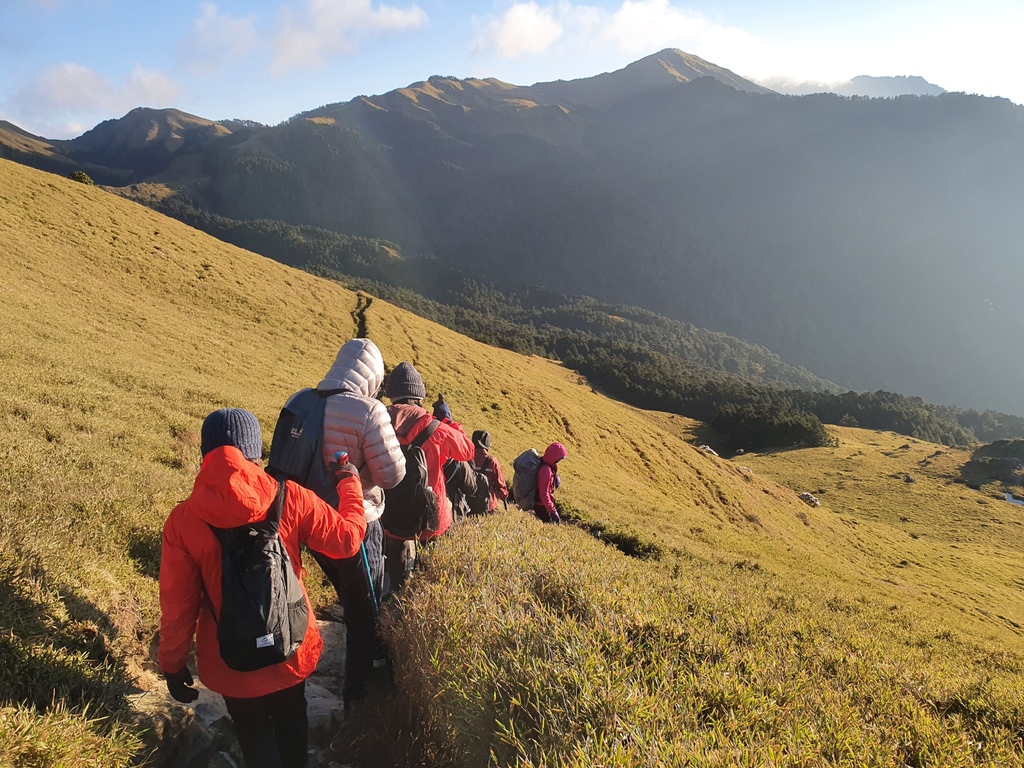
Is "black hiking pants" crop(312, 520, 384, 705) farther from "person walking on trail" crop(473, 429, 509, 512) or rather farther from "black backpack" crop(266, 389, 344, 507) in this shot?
"person walking on trail" crop(473, 429, 509, 512)

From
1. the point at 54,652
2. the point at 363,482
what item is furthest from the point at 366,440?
the point at 54,652

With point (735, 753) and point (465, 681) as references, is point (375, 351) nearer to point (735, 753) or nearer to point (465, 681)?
point (465, 681)

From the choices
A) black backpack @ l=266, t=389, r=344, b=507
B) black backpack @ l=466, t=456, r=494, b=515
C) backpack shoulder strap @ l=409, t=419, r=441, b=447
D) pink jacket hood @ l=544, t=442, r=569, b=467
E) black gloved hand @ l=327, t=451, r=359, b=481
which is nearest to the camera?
black gloved hand @ l=327, t=451, r=359, b=481

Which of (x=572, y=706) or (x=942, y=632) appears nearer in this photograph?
(x=572, y=706)

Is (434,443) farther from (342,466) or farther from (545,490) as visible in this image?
(545,490)

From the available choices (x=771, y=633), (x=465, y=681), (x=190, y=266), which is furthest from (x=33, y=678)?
(x=190, y=266)

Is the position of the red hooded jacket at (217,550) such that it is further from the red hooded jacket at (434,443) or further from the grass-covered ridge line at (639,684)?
the red hooded jacket at (434,443)

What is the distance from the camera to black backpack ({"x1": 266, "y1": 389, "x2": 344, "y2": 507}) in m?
3.91

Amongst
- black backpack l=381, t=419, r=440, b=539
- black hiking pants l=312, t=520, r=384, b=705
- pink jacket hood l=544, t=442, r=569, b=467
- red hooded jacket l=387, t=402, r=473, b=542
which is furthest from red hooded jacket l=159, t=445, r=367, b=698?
pink jacket hood l=544, t=442, r=569, b=467

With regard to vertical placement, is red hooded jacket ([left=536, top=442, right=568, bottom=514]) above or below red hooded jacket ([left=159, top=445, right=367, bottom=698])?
below

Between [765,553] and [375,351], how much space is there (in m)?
18.4

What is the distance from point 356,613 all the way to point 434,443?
5.50 ft

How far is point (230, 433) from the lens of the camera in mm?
2861

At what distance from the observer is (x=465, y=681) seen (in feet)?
9.38
